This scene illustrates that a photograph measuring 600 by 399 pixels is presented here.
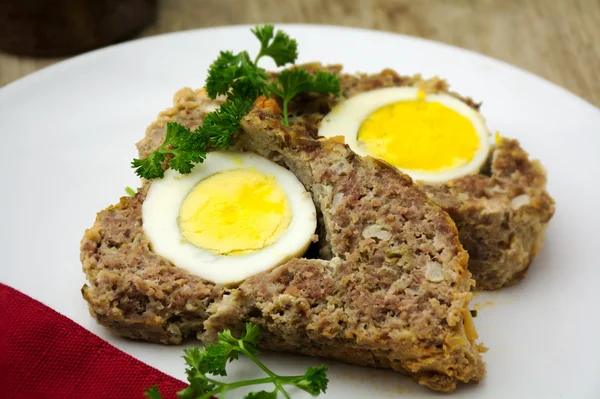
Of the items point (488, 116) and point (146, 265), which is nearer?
point (146, 265)

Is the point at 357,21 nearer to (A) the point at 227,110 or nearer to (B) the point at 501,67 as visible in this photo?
(B) the point at 501,67

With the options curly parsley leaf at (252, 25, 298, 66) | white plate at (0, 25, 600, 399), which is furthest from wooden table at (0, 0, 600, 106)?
curly parsley leaf at (252, 25, 298, 66)

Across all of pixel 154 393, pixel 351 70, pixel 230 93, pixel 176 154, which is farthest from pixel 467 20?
Result: pixel 154 393

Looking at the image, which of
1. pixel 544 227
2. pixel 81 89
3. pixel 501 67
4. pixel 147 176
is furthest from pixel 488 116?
pixel 81 89

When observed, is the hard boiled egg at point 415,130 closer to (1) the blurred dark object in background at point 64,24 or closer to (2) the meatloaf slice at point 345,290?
(2) the meatloaf slice at point 345,290

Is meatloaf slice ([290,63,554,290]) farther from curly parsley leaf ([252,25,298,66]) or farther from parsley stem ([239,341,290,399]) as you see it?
parsley stem ([239,341,290,399])

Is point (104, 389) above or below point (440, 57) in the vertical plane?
below

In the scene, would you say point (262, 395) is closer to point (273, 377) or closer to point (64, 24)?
point (273, 377)
